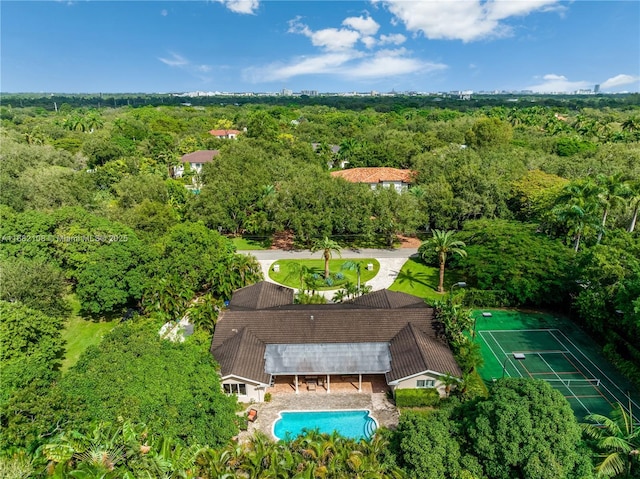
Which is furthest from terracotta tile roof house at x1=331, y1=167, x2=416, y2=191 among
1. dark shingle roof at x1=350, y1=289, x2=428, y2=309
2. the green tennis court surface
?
the green tennis court surface

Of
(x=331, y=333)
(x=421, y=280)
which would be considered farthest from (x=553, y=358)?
(x=331, y=333)

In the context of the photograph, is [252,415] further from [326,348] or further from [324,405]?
[326,348]

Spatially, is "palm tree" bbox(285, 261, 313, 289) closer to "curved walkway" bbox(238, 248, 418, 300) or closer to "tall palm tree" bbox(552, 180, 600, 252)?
"curved walkway" bbox(238, 248, 418, 300)

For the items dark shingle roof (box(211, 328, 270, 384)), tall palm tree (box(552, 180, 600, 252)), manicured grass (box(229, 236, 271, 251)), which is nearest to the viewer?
dark shingle roof (box(211, 328, 270, 384))

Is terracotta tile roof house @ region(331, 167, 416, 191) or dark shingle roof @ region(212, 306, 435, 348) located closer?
dark shingle roof @ region(212, 306, 435, 348)

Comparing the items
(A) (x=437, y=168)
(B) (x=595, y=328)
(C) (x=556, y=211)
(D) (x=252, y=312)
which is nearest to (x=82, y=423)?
(D) (x=252, y=312)

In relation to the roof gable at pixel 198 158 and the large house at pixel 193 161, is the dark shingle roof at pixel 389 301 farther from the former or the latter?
the large house at pixel 193 161

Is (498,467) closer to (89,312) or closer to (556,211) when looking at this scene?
(556,211)

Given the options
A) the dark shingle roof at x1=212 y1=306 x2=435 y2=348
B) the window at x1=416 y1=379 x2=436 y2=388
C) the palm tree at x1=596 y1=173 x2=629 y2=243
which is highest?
the palm tree at x1=596 y1=173 x2=629 y2=243
